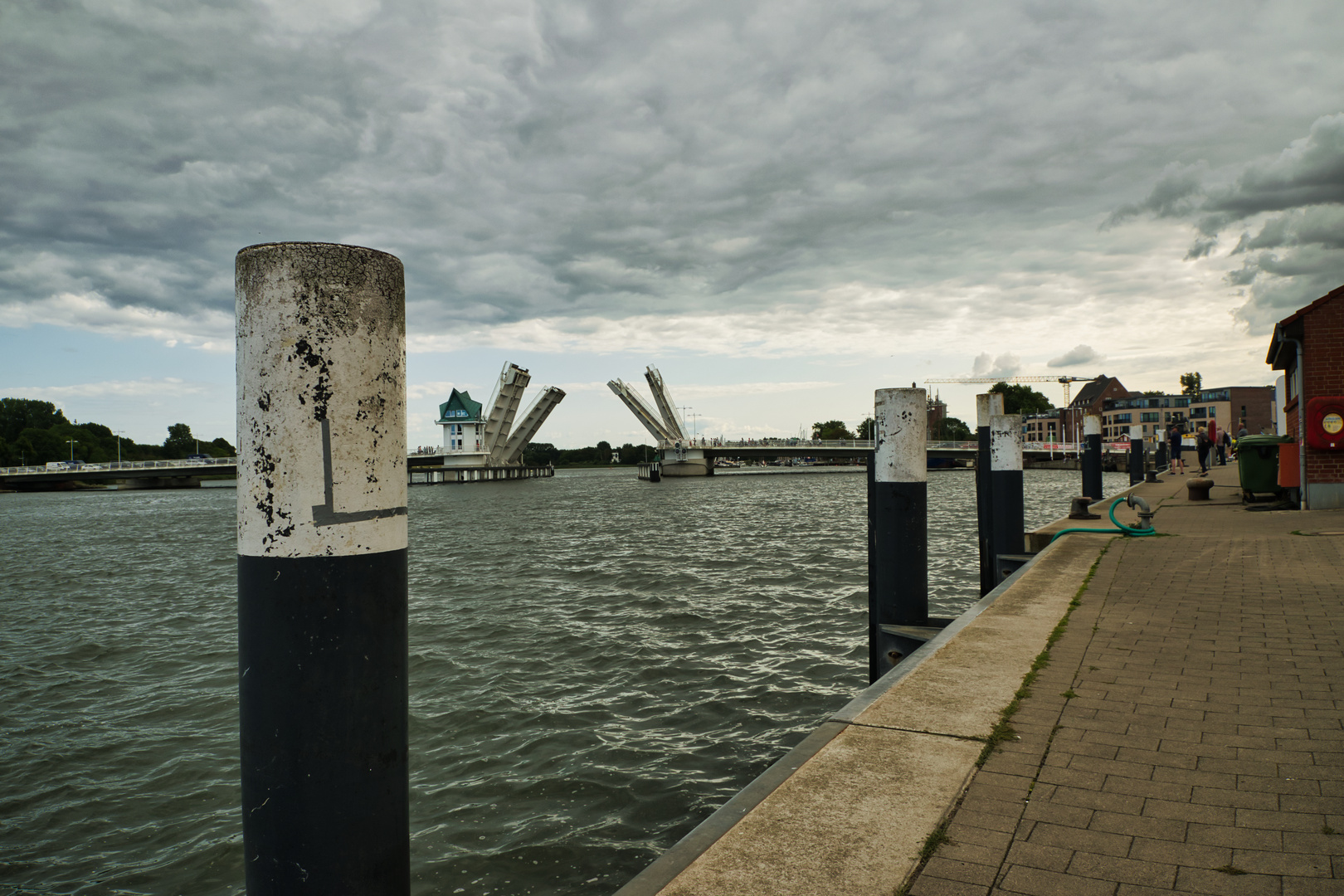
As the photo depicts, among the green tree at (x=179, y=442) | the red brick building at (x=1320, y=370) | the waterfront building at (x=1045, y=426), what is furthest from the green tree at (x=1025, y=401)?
the green tree at (x=179, y=442)

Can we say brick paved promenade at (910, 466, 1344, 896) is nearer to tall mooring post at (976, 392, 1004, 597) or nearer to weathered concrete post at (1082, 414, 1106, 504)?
tall mooring post at (976, 392, 1004, 597)

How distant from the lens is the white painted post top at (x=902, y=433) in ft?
19.4

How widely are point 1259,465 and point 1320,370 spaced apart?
3328 millimetres

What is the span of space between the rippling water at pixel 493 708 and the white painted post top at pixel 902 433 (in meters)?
2.21

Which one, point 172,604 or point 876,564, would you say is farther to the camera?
point 172,604

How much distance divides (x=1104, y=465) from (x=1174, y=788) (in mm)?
76566

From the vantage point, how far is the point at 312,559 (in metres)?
1.78

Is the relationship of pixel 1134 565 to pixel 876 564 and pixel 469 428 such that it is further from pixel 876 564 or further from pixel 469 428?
pixel 469 428

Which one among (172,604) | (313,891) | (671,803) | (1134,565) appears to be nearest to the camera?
(313,891)

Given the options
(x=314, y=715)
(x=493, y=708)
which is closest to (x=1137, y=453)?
(x=493, y=708)

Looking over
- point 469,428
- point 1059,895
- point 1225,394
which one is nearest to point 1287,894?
point 1059,895

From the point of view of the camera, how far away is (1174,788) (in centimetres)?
273

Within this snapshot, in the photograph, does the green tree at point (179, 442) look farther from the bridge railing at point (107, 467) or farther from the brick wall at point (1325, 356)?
the brick wall at point (1325, 356)

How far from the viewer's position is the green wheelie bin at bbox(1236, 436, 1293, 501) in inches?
575
